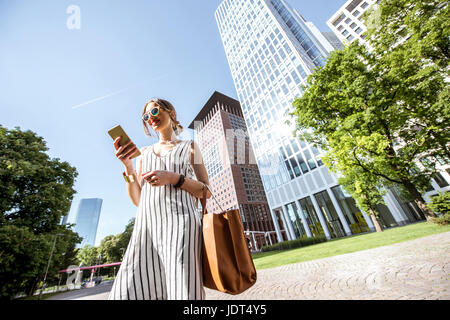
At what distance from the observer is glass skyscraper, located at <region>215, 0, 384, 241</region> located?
32688 mm

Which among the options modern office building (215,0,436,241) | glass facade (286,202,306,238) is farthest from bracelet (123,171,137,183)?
glass facade (286,202,306,238)

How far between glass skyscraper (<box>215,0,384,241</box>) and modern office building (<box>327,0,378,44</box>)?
20.2ft

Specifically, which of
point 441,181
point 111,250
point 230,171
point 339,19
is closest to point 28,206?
point 111,250

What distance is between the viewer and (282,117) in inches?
1534

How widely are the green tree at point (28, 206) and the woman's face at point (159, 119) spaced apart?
16113 millimetres

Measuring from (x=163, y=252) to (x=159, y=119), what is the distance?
3.88 ft

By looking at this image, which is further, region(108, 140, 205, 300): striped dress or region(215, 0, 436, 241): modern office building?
region(215, 0, 436, 241): modern office building

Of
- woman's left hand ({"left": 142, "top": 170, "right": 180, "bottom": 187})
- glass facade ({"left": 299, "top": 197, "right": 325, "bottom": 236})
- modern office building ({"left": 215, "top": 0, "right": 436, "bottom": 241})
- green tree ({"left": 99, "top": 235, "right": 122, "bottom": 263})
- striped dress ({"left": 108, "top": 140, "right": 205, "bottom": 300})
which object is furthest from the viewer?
green tree ({"left": 99, "top": 235, "right": 122, "bottom": 263})

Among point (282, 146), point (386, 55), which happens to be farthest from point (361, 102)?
point (282, 146)

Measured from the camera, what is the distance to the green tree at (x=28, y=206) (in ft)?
38.3

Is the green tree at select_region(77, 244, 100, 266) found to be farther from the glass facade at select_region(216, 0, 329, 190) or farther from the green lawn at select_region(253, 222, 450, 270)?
the green lawn at select_region(253, 222, 450, 270)

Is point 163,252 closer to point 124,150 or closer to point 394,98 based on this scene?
point 124,150

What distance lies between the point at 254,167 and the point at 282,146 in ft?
156

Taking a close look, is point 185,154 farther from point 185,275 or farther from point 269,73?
point 269,73
